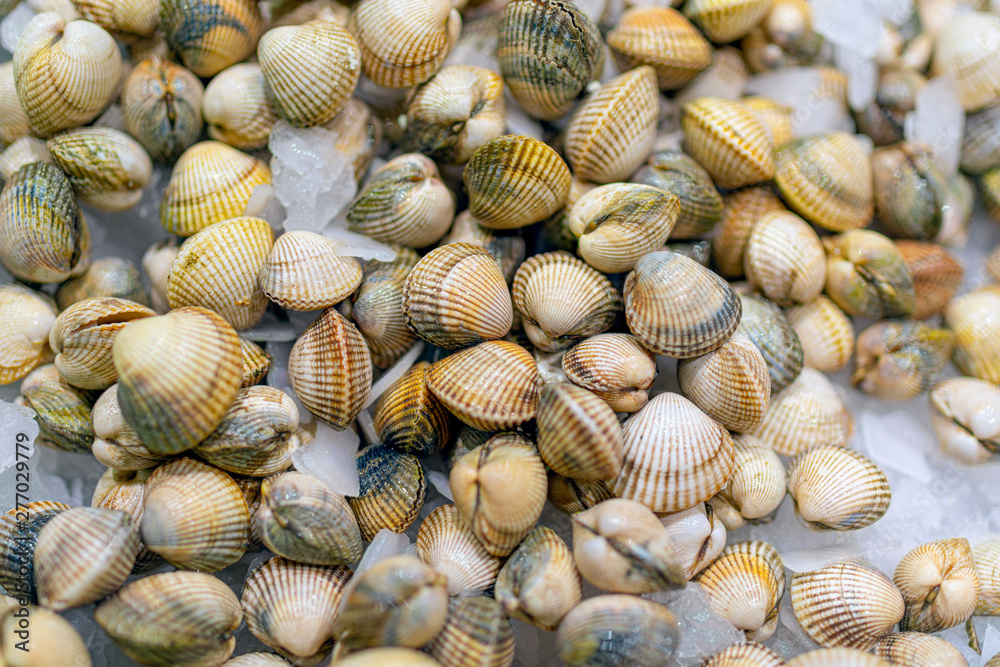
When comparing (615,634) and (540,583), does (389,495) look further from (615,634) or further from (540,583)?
(615,634)

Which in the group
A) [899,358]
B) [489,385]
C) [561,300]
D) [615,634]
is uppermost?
[561,300]

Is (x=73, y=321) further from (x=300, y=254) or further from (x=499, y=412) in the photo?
(x=499, y=412)

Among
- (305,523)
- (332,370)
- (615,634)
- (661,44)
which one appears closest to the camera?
(615,634)

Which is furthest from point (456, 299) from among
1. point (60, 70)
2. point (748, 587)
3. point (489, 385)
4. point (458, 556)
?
point (60, 70)

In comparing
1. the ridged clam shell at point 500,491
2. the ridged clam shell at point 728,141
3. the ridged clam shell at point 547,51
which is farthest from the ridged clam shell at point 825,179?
the ridged clam shell at point 500,491

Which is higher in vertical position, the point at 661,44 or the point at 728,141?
the point at 661,44

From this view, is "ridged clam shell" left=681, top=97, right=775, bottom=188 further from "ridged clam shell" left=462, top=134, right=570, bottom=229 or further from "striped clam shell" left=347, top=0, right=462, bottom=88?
"striped clam shell" left=347, top=0, right=462, bottom=88

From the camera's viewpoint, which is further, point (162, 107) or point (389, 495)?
point (162, 107)
